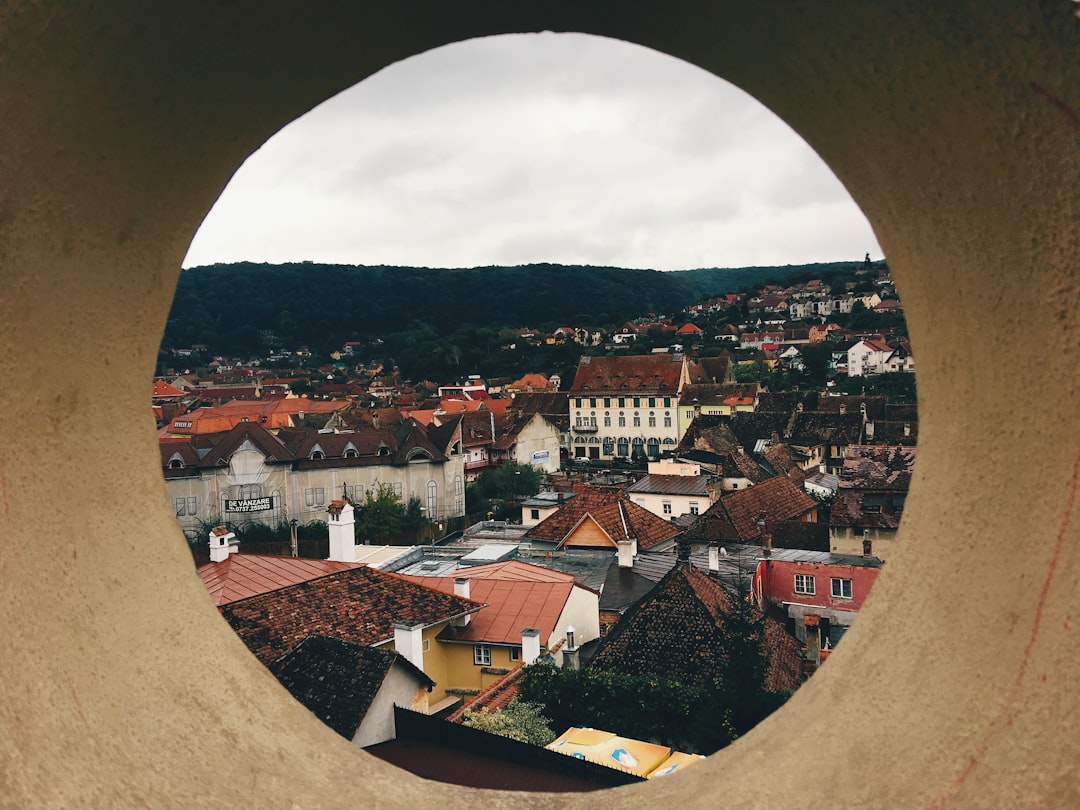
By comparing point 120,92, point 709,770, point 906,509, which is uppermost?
point 120,92

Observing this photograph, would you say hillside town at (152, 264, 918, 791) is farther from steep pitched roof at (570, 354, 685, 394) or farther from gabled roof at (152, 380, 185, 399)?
gabled roof at (152, 380, 185, 399)

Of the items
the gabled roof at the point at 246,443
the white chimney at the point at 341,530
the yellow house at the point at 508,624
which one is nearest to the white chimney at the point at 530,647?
the yellow house at the point at 508,624

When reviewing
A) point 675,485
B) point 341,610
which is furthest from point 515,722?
point 675,485

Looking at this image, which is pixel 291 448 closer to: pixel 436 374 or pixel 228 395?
pixel 228 395

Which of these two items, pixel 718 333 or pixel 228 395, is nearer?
pixel 228 395

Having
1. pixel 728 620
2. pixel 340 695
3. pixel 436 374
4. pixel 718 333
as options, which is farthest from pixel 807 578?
pixel 718 333

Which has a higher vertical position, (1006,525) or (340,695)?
(1006,525)
